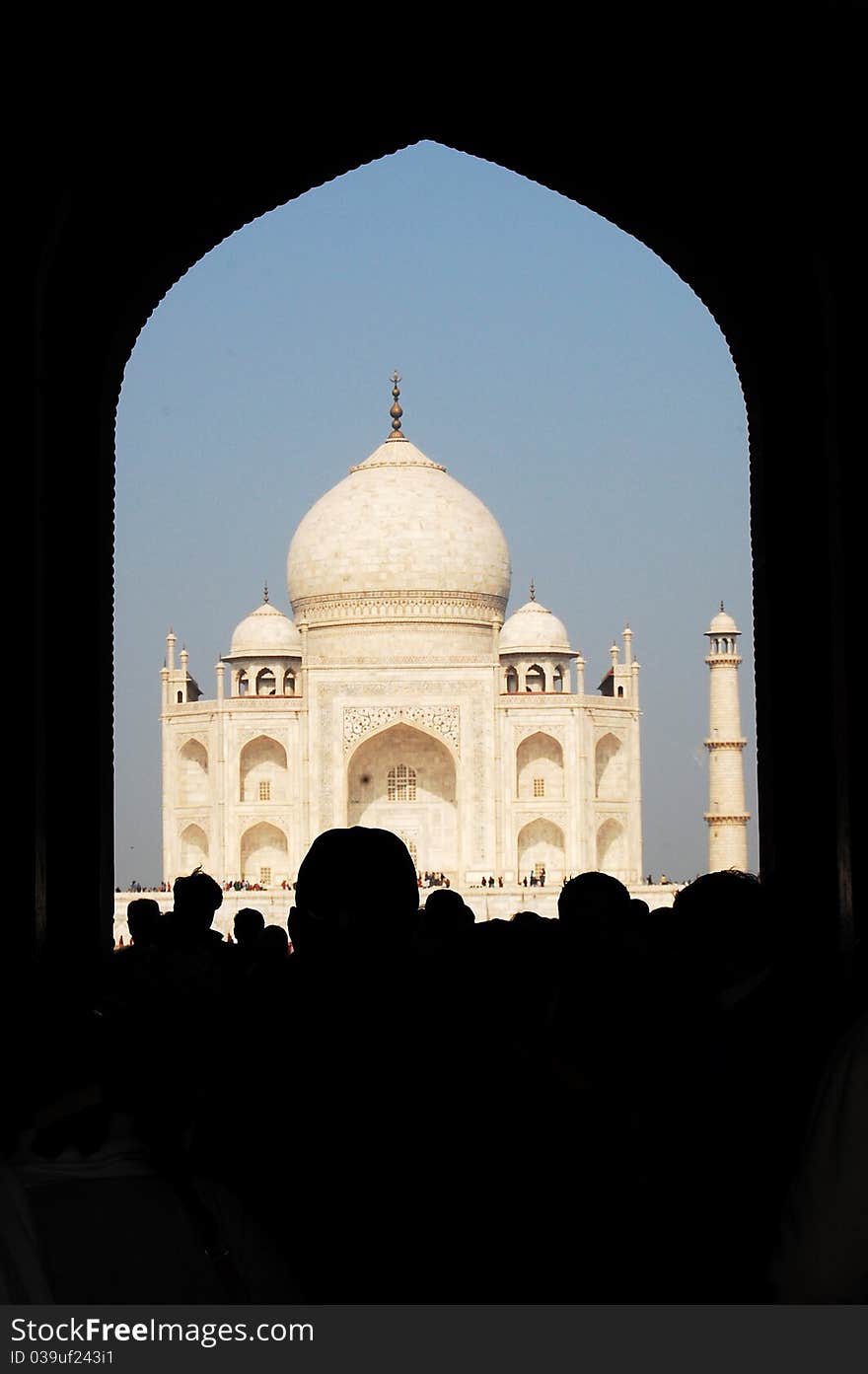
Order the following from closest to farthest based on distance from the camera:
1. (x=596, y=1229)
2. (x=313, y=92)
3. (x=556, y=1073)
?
(x=596, y=1229)
(x=556, y=1073)
(x=313, y=92)

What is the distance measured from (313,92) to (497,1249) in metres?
6.31

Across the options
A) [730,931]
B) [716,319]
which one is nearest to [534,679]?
[716,319]

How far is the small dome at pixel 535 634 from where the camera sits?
30.9m

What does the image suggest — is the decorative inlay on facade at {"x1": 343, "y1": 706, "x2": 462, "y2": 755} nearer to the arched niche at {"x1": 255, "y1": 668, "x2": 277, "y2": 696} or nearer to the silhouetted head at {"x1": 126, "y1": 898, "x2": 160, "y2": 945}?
the arched niche at {"x1": 255, "y1": 668, "x2": 277, "y2": 696}

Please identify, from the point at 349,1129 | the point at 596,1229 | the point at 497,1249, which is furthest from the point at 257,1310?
the point at 596,1229

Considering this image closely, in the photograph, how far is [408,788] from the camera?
2942 centimetres

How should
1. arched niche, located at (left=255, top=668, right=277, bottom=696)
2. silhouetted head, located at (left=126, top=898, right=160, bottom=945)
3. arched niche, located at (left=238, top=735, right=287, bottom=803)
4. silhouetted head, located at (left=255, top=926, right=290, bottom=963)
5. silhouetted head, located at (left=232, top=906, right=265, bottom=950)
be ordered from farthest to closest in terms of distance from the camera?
arched niche, located at (left=255, top=668, right=277, bottom=696)
arched niche, located at (left=238, top=735, right=287, bottom=803)
silhouetted head, located at (left=232, top=906, right=265, bottom=950)
silhouetted head, located at (left=126, top=898, right=160, bottom=945)
silhouetted head, located at (left=255, top=926, right=290, bottom=963)

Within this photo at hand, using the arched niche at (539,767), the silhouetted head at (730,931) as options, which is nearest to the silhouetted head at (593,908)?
the silhouetted head at (730,931)

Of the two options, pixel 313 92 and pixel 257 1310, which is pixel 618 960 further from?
pixel 313 92

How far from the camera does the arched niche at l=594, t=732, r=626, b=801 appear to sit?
29328 mm

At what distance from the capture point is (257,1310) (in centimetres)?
154

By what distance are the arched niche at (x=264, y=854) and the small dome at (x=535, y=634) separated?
16.6 feet

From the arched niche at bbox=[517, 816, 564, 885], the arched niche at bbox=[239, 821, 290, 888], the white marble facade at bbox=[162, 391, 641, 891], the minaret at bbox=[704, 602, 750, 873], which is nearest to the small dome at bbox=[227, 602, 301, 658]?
the white marble facade at bbox=[162, 391, 641, 891]

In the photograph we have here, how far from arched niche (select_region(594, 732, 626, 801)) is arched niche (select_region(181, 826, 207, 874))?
246 inches
